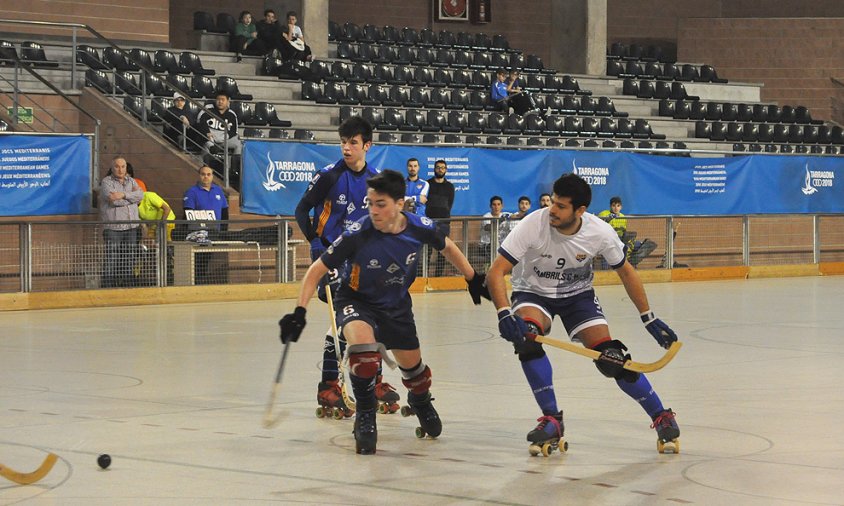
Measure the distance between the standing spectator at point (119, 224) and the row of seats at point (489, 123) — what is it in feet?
21.5

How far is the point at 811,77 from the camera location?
3459cm

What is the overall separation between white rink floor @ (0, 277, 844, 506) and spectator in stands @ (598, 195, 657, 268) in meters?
6.80

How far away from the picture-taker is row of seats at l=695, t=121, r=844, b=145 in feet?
96.7

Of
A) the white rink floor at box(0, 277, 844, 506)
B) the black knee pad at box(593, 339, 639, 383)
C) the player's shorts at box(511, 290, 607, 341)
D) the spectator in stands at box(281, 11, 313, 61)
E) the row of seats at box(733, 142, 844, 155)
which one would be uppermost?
the spectator in stands at box(281, 11, 313, 61)

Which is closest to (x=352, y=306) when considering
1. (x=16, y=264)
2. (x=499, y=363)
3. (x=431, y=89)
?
(x=499, y=363)

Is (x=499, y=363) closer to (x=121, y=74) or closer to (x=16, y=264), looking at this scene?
(x=16, y=264)

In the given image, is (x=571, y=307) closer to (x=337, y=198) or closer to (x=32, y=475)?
(x=337, y=198)

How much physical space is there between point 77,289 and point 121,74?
5.56 metres

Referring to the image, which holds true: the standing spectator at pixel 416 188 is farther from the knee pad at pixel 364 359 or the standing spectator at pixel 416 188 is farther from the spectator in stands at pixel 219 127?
the knee pad at pixel 364 359

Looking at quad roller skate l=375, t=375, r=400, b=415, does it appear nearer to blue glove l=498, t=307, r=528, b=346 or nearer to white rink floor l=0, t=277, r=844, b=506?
white rink floor l=0, t=277, r=844, b=506

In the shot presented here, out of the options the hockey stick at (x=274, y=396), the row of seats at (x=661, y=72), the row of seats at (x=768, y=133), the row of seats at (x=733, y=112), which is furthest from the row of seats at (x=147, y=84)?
the hockey stick at (x=274, y=396)

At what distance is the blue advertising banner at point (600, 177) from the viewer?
1961 cm

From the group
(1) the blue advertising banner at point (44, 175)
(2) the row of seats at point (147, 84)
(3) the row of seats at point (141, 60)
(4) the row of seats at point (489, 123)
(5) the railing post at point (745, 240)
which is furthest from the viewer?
(4) the row of seats at point (489, 123)

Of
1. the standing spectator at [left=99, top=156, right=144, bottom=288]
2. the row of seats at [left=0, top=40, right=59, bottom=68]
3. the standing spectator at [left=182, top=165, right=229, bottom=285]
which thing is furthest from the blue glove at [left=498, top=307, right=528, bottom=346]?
the row of seats at [left=0, top=40, right=59, bottom=68]
